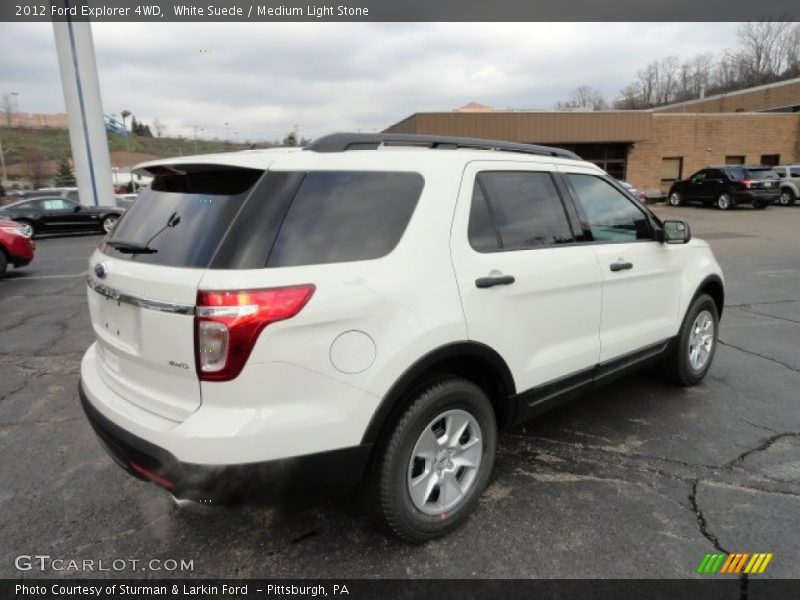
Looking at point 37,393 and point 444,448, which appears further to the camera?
point 37,393

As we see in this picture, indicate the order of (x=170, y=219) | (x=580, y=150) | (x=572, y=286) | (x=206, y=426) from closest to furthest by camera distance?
1. (x=206, y=426)
2. (x=170, y=219)
3. (x=572, y=286)
4. (x=580, y=150)

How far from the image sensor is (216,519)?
2.87 meters

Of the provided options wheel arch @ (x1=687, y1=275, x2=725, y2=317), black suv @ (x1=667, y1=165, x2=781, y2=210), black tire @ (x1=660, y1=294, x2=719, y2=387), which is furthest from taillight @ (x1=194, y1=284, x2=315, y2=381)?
black suv @ (x1=667, y1=165, x2=781, y2=210)

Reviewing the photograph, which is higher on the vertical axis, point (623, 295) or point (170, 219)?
point (170, 219)

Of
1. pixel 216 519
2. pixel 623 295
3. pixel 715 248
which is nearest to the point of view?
pixel 216 519

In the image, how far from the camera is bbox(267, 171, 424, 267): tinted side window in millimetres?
2232

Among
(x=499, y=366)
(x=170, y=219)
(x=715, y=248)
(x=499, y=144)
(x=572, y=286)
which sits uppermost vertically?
(x=499, y=144)

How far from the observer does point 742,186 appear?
22.9 m

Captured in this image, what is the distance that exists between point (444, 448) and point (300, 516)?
2.79 ft

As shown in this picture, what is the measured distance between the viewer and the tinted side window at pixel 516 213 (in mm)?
2832

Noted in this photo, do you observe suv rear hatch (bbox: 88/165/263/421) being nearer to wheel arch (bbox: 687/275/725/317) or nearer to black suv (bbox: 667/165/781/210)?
wheel arch (bbox: 687/275/725/317)

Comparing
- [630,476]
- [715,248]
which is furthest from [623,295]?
[715,248]

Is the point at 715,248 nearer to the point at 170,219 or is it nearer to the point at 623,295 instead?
the point at 623,295

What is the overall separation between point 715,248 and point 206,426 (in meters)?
14.0
